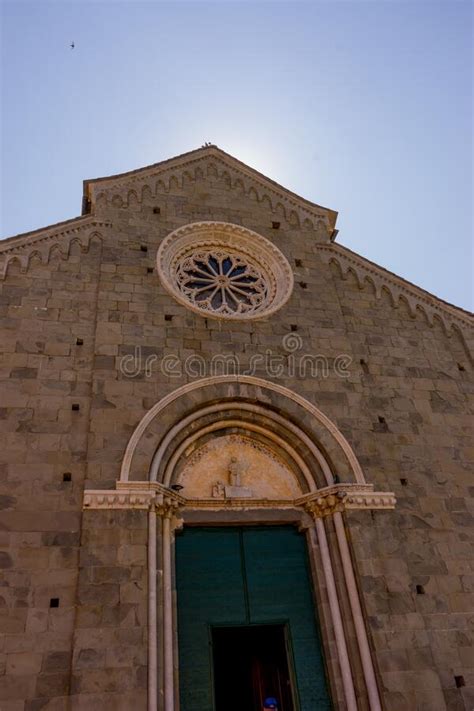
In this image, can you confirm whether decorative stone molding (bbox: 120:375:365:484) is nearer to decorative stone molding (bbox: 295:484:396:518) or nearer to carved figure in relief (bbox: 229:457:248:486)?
decorative stone molding (bbox: 295:484:396:518)

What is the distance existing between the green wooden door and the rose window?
176 inches

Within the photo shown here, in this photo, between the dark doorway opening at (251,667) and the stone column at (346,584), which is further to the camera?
the dark doorway opening at (251,667)

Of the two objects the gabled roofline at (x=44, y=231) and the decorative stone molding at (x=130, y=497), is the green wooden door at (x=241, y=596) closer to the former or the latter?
the decorative stone molding at (x=130, y=497)

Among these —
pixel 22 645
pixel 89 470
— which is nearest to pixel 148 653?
pixel 22 645

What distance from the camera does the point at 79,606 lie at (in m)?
6.68

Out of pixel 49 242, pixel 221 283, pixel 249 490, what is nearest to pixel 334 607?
pixel 249 490

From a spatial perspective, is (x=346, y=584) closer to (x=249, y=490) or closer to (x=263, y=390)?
(x=249, y=490)

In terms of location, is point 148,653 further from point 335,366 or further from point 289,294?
point 289,294

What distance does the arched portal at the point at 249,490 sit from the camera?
7270 millimetres

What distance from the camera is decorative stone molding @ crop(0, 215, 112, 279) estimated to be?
9.76 metres

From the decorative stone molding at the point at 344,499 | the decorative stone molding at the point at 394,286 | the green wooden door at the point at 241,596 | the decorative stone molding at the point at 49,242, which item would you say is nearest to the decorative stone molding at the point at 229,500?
the decorative stone molding at the point at 344,499

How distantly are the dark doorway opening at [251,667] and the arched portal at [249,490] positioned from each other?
784 mm

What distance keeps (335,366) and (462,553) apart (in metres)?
3.91

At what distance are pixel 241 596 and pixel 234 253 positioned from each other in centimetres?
715
